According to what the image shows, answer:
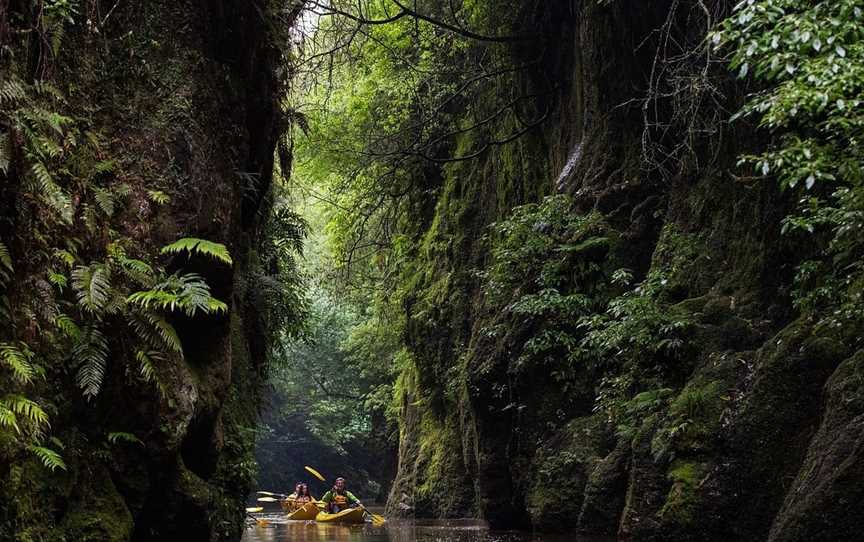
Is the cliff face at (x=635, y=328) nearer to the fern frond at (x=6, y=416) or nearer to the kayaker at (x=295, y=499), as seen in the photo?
the kayaker at (x=295, y=499)

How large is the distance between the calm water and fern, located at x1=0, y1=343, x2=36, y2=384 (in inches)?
280

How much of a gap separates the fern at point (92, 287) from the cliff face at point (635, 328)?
5589mm

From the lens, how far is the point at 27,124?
21.2 ft

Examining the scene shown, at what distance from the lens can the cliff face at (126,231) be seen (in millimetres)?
6438

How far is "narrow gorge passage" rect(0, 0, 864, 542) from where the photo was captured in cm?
656

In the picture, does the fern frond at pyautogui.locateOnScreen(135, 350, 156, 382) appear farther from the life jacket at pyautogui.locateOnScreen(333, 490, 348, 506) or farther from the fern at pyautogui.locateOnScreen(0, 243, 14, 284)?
the life jacket at pyautogui.locateOnScreen(333, 490, 348, 506)

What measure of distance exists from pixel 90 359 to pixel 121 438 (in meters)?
1.20

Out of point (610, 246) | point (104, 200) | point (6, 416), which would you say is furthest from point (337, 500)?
point (6, 416)

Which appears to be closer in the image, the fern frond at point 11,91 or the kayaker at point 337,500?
the fern frond at point 11,91

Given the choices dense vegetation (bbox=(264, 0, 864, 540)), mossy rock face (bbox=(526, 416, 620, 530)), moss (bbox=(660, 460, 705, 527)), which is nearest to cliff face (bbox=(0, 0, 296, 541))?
dense vegetation (bbox=(264, 0, 864, 540))

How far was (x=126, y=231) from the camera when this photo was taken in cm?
815

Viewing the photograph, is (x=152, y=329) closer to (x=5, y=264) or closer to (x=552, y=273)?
(x=5, y=264)

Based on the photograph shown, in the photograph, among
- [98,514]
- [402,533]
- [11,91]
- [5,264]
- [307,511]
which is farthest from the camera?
[307,511]

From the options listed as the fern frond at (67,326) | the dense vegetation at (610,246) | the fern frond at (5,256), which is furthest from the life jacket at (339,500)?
the fern frond at (5,256)
